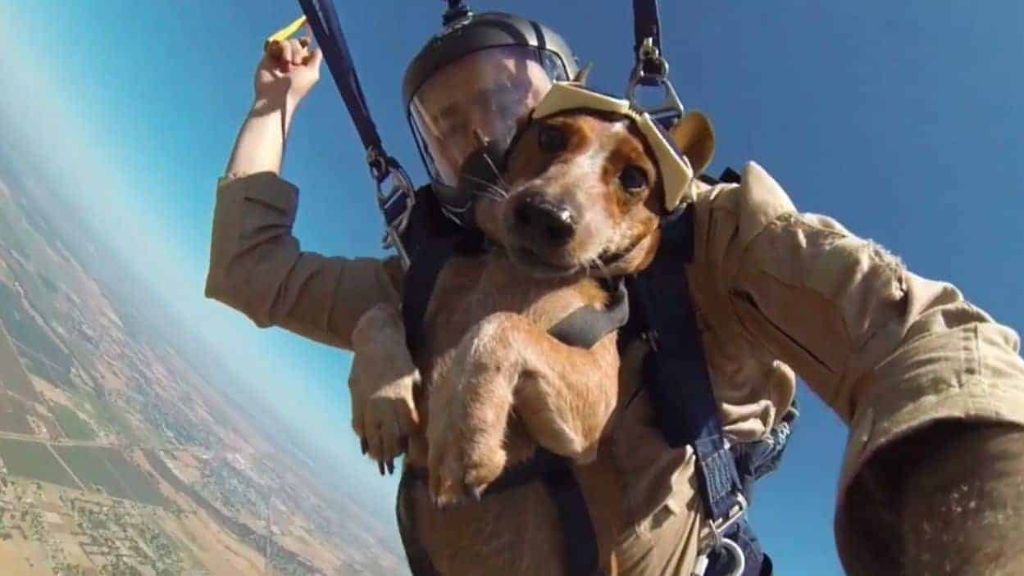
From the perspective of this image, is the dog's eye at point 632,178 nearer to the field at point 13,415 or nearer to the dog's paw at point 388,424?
the dog's paw at point 388,424

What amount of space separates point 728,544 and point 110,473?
239ft

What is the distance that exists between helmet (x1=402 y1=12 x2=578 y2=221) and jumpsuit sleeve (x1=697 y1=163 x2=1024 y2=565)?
920mm

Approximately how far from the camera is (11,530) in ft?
155

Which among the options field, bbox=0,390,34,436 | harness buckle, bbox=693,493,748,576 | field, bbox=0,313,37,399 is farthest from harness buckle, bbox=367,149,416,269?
field, bbox=0,313,37,399

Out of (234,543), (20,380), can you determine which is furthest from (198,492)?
(20,380)

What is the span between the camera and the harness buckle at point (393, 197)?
2453 millimetres

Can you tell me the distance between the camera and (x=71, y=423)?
63750mm

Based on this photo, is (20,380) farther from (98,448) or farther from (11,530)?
(11,530)

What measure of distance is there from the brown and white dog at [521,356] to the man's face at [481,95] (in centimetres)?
38

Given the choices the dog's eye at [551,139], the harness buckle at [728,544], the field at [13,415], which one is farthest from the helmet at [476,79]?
the field at [13,415]

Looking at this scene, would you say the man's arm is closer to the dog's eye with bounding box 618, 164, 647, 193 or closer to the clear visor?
the clear visor

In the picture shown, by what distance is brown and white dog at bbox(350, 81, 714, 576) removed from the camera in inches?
68.0

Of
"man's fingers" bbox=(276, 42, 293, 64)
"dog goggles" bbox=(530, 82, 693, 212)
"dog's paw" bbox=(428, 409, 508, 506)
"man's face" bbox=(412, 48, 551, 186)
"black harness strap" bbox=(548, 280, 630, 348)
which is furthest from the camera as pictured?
"man's fingers" bbox=(276, 42, 293, 64)

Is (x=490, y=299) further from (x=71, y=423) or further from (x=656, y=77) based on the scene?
(x=71, y=423)
